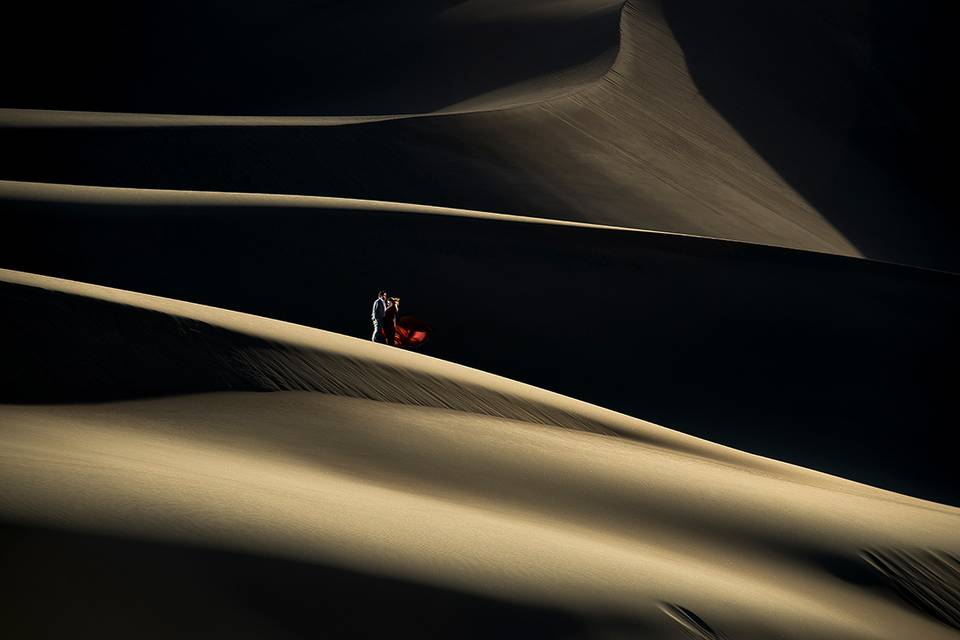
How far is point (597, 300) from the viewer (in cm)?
1264

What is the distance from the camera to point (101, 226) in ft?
41.1

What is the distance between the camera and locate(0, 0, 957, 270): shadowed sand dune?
17156 mm

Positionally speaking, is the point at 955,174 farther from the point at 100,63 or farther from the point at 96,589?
the point at 96,589

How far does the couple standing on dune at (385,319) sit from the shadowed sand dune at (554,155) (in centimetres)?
641

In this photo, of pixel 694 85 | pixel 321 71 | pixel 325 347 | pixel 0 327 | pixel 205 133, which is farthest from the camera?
pixel 321 71

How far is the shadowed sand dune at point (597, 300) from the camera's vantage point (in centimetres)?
1129

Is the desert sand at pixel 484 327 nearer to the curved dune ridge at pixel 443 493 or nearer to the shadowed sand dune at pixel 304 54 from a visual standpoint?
the curved dune ridge at pixel 443 493

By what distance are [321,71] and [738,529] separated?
24.4m

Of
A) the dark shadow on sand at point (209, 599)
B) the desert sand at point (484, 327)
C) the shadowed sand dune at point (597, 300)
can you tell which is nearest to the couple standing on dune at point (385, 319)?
the shadowed sand dune at point (597, 300)

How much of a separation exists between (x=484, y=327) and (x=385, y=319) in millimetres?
1704

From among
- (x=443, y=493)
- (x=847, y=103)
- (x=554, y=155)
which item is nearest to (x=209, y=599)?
(x=443, y=493)

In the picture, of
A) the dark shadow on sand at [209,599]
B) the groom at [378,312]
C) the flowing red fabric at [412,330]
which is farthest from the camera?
the flowing red fabric at [412,330]

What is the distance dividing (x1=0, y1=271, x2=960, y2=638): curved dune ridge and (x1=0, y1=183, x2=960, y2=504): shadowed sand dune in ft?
11.7

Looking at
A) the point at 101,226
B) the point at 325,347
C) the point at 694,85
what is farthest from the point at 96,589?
the point at 694,85
